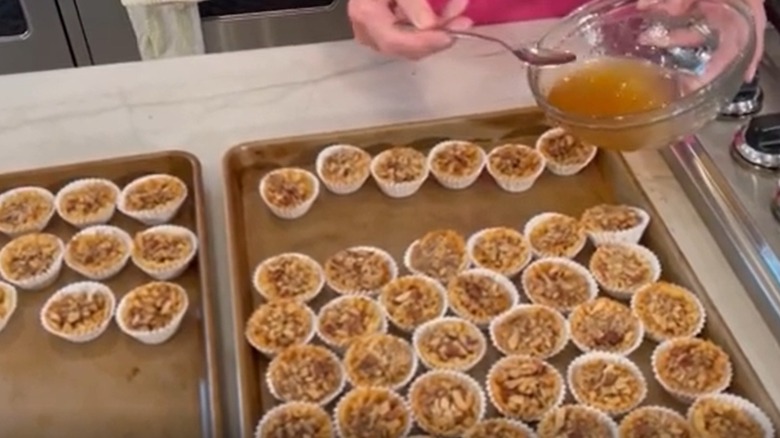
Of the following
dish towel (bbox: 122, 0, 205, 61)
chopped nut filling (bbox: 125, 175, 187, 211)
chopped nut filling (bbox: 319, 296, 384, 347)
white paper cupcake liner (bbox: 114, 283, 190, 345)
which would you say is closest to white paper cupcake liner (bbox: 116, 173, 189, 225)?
chopped nut filling (bbox: 125, 175, 187, 211)

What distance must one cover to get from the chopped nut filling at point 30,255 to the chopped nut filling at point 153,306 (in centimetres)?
11

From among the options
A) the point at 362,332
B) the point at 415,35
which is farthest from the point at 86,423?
the point at 415,35

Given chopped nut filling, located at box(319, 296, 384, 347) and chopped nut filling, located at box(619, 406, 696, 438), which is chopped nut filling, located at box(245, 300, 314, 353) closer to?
chopped nut filling, located at box(319, 296, 384, 347)

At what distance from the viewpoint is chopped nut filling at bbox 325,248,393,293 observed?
1072 mm

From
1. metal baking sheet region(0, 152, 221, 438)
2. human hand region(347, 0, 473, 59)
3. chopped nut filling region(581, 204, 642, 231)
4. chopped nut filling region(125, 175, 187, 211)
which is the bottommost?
metal baking sheet region(0, 152, 221, 438)

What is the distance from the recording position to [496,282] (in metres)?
1.08

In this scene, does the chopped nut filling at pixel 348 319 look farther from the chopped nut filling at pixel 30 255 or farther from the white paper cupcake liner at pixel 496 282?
the chopped nut filling at pixel 30 255

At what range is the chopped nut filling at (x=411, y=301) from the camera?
3.42 feet

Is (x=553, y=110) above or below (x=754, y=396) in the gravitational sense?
above

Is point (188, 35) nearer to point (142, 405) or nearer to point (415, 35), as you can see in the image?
point (415, 35)

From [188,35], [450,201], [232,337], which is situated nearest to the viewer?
[232,337]

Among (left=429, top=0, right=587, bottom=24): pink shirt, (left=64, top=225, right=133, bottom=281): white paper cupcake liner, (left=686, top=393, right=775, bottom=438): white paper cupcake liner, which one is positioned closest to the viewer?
(left=686, top=393, right=775, bottom=438): white paper cupcake liner

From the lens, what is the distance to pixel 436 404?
96 centimetres

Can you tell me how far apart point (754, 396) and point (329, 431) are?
0.39m
